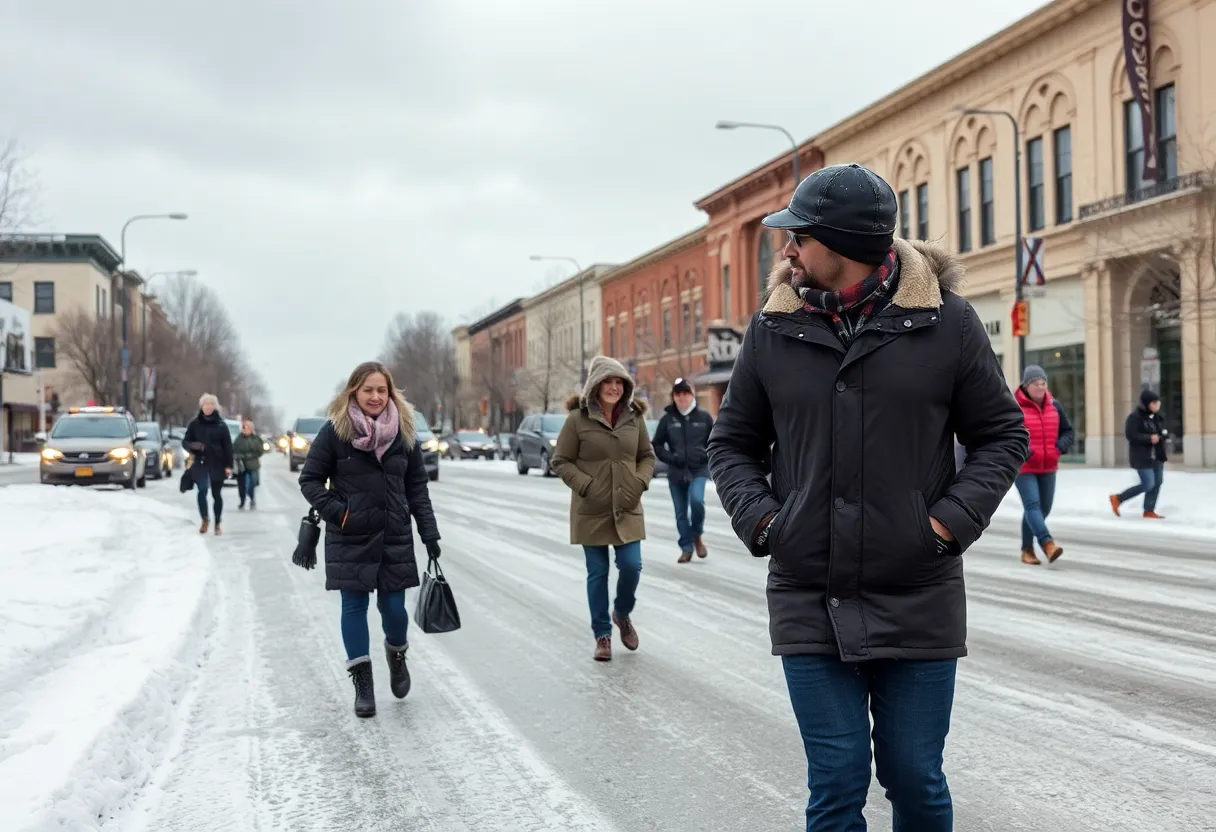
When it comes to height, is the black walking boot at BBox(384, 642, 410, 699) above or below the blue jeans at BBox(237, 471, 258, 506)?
below

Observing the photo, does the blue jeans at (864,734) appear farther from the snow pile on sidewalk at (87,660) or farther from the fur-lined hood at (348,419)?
the fur-lined hood at (348,419)

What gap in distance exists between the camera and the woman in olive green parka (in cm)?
768

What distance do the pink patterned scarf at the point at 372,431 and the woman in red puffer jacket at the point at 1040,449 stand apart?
287 inches

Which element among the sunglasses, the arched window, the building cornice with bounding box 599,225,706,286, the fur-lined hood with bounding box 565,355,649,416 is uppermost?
the building cornice with bounding box 599,225,706,286

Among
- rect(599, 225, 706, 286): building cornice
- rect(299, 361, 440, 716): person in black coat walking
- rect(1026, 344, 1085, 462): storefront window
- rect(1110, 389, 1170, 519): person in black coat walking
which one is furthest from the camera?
rect(599, 225, 706, 286): building cornice

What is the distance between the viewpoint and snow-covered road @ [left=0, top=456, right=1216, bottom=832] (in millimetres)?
4711

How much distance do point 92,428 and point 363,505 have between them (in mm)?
24962

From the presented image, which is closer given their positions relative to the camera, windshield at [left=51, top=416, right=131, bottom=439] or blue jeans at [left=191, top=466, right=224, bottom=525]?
blue jeans at [left=191, top=466, right=224, bottom=525]

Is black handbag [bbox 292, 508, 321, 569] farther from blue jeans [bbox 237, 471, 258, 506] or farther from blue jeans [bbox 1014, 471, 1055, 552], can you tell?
blue jeans [bbox 237, 471, 258, 506]

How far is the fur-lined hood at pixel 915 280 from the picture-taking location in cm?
304

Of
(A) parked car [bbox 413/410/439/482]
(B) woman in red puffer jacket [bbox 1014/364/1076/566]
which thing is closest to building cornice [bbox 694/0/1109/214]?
(A) parked car [bbox 413/410/439/482]

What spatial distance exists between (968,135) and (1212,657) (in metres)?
29.4

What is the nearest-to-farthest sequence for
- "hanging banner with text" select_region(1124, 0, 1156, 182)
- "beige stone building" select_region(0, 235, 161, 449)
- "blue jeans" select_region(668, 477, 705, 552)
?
"blue jeans" select_region(668, 477, 705, 552) < "hanging banner with text" select_region(1124, 0, 1156, 182) < "beige stone building" select_region(0, 235, 161, 449)

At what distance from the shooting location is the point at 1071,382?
3084 cm
